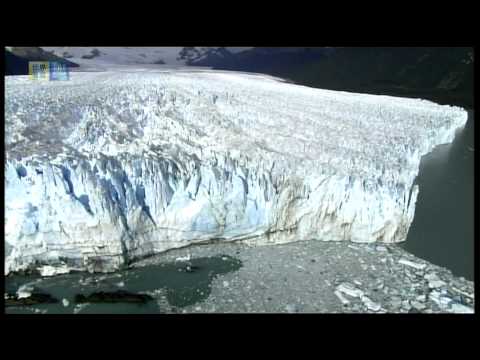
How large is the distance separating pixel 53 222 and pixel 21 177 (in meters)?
0.80

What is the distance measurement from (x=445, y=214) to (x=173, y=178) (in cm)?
504

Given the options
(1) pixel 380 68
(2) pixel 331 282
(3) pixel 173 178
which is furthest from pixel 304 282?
(1) pixel 380 68

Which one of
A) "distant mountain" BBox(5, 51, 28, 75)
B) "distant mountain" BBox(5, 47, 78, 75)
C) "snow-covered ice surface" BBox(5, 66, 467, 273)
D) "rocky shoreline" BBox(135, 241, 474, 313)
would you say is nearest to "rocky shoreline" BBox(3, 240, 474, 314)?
"rocky shoreline" BBox(135, 241, 474, 313)

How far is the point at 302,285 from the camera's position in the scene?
5.35m

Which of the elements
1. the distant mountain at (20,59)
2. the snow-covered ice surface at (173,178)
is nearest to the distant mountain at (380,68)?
the distant mountain at (20,59)

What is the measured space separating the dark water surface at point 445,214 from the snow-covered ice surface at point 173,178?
46cm

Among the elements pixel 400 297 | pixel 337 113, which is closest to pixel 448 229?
pixel 400 297

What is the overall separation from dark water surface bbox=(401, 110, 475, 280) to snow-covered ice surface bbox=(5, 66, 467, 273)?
459 millimetres

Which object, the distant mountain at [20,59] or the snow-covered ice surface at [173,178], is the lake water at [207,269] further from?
the distant mountain at [20,59]

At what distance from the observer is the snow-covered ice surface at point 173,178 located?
5.70m

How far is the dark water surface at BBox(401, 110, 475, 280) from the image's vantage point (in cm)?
599

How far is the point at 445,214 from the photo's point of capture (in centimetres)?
712

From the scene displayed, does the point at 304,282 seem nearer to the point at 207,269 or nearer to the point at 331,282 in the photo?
the point at 331,282

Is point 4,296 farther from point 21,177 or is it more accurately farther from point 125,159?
point 125,159
